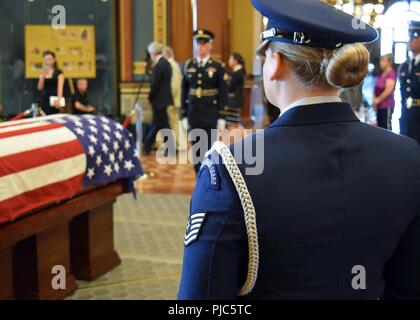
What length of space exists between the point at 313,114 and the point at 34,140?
2.01 metres

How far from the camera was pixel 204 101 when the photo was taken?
5.91 metres

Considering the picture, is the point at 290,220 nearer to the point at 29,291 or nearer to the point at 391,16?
the point at 29,291

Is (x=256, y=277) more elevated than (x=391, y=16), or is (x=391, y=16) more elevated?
(x=391, y=16)

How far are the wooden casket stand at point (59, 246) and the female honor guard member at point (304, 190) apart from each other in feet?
5.89

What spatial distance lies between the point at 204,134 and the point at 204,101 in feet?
1.11

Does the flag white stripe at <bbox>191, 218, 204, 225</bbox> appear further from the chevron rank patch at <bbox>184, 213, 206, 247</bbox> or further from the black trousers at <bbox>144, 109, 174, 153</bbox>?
the black trousers at <bbox>144, 109, 174, 153</bbox>

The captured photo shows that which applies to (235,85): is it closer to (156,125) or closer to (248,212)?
(156,125)

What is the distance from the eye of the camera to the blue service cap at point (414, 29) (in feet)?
16.0

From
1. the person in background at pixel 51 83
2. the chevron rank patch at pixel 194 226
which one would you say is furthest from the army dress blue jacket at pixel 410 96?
the chevron rank patch at pixel 194 226

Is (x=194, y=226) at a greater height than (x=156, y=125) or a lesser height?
greater

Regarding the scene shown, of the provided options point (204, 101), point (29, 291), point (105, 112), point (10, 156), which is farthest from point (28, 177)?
point (204, 101)

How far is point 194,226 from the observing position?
100cm

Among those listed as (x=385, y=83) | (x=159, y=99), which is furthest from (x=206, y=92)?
(x=385, y=83)

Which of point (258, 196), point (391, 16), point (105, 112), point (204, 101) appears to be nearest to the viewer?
point (258, 196)
